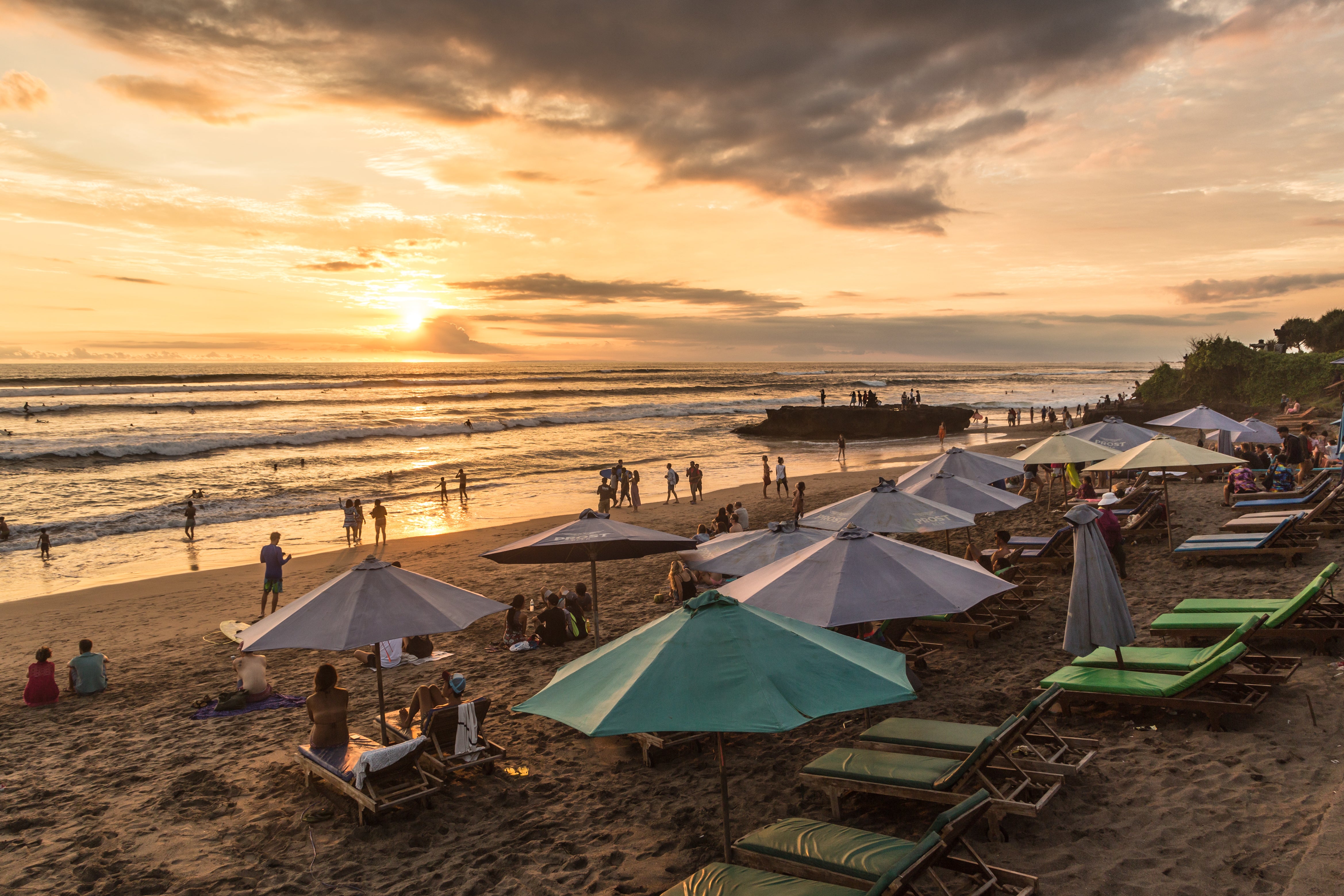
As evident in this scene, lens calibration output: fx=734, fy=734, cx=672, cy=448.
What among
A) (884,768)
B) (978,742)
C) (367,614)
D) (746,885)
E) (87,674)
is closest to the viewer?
(746,885)

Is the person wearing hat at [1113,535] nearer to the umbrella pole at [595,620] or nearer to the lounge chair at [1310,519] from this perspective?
the lounge chair at [1310,519]

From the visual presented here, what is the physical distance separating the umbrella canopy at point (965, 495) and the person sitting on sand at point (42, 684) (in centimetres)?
1242

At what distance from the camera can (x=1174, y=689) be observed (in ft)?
21.3

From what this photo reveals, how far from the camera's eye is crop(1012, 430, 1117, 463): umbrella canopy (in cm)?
1341

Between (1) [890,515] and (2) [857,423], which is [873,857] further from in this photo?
(2) [857,423]

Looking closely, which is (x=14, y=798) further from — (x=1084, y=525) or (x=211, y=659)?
(x=1084, y=525)

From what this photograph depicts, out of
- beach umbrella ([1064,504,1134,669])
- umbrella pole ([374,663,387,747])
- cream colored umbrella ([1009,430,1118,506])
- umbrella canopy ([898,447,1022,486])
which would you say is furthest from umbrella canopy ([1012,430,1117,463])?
umbrella pole ([374,663,387,747])

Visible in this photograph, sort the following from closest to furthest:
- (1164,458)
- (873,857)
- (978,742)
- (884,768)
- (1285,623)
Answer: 1. (873,857)
2. (884,768)
3. (978,742)
4. (1285,623)
5. (1164,458)

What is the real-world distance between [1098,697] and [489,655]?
7.94 metres

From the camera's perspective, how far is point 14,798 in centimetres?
719

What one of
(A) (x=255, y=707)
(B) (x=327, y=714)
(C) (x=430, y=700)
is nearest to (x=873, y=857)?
(C) (x=430, y=700)

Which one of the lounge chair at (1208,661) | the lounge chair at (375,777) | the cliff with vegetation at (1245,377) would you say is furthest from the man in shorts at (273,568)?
the cliff with vegetation at (1245,377)

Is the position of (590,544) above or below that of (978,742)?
above

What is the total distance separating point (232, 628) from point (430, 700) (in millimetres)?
7039
